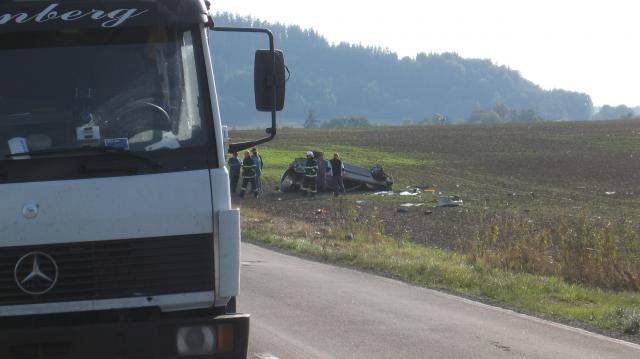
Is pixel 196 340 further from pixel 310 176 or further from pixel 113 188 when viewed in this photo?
pixel 310 176

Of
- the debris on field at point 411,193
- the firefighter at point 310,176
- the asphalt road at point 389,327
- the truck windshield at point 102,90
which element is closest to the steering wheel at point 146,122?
the truck windshield at point 102,90

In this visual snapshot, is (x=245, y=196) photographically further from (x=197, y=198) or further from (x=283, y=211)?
(x=197, y=198)

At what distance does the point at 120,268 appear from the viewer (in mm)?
6230

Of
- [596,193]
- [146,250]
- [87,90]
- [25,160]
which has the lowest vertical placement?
Answer: [596,193]

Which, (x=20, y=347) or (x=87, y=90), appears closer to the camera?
(x=20, y=347)

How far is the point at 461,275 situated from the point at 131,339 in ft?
31.0

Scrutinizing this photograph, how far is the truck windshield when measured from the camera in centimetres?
646

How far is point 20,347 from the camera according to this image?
19.7 feet

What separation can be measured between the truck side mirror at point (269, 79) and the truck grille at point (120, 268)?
1300 millimetres

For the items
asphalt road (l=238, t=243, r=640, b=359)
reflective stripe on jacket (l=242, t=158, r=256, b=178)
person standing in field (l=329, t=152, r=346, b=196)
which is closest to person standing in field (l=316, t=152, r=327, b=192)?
person standing in field (l=329, t=152, r=346, b=196)

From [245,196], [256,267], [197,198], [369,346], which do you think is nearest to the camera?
[197,198]

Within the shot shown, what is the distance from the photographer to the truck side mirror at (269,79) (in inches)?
285

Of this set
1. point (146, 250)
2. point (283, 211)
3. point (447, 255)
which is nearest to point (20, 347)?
point (146, 250)

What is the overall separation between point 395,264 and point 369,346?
714cm
